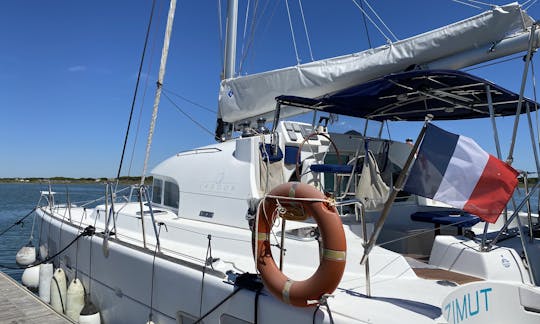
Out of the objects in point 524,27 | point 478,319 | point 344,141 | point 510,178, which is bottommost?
point 478,319

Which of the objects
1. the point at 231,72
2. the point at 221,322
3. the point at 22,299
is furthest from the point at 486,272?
the point at 22,299

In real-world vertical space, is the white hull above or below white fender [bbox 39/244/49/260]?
above

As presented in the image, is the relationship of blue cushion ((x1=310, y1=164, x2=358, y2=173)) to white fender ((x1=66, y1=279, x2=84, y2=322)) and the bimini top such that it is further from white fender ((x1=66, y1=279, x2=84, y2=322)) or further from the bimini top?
white fender ((x1=66, y1=279, x2=84, y2=322))

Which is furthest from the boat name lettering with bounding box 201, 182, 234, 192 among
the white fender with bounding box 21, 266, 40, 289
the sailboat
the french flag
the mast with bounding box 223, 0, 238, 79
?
the white fender with bounding box 21, 266, 40, 289

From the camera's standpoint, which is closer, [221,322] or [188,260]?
[221,322]

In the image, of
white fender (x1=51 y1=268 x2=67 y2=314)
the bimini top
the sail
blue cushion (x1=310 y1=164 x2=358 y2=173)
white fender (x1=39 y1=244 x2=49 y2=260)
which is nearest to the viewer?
the bimini top

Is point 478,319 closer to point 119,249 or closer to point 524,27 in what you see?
point 524,27

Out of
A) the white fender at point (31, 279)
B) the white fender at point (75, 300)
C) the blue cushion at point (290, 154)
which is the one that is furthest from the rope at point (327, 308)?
the white fender at point (31, 279)

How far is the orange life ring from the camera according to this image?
296 cm

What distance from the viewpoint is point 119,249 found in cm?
541

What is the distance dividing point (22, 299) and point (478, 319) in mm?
6940

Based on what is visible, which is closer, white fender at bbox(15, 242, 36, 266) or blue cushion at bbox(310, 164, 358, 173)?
blue cushion at bbox(310, 164, 358, 173)

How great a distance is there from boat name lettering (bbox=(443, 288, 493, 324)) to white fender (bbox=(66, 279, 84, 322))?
551 centimetres

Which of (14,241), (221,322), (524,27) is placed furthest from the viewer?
(14,241)
